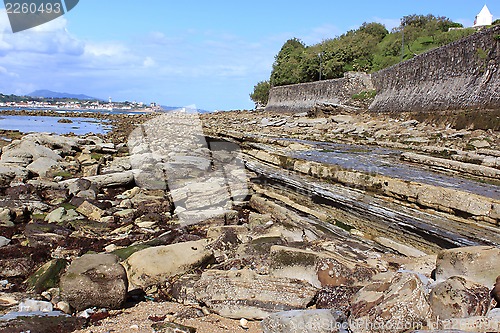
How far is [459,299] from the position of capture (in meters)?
3.42

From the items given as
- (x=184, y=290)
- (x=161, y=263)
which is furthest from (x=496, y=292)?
(x=161, y=263)

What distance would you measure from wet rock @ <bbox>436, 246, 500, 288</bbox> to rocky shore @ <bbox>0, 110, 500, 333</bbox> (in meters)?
0.01

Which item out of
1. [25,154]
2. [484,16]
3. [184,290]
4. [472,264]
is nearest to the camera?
[472,264]

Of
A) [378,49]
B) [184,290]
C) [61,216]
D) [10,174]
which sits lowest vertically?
[184,290]

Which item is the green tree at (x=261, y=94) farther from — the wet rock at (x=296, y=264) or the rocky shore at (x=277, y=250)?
the wet rock at (x=296, y=264)

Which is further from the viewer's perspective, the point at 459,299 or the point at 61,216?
the point at 61,216

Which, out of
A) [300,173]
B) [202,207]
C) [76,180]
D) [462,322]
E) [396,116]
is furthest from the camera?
[396,116]

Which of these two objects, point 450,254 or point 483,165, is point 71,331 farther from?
point 483,165

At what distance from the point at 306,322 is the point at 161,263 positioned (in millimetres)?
2462

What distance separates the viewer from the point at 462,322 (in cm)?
318

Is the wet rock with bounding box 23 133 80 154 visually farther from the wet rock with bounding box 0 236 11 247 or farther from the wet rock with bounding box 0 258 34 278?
the wet rock with bounding box 0 258 34 278

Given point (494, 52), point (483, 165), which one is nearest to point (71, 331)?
point (483, 165)

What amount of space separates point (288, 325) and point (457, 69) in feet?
51.1

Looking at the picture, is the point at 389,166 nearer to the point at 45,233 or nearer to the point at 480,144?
the point at 480,144
